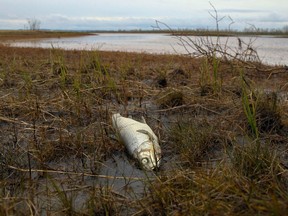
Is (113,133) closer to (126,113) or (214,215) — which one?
(126,113)

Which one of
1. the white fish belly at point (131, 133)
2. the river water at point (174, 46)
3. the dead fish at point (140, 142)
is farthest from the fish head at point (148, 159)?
the river water at point (174, 46)

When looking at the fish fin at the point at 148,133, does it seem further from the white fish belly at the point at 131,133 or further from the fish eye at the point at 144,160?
the fish eye at the point at 144,160

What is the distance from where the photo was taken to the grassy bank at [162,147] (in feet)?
6.84

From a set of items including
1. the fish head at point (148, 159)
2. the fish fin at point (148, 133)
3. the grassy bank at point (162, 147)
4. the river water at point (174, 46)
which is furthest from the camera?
the river water at point (174, 46)

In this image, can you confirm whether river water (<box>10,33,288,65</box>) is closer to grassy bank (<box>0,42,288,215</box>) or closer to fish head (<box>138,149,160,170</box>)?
grassy bank (<box>0,42,288,215</box>)

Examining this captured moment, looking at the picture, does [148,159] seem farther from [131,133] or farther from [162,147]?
[162,147]

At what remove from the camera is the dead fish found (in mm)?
2756

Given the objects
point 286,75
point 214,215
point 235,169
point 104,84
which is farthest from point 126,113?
point 286,75

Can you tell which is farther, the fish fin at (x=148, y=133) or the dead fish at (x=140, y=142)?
the fish fin at (x=148, y=133)

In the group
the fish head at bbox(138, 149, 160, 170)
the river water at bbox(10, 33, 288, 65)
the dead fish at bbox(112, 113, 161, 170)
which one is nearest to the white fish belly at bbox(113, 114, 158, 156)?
the dead fish at bbox(112, 113, 161, 170)

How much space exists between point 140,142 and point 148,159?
1.00ft

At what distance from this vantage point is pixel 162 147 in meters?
3.41

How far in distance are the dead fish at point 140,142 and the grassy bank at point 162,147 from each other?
113 mm

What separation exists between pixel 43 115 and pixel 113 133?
1191mm
